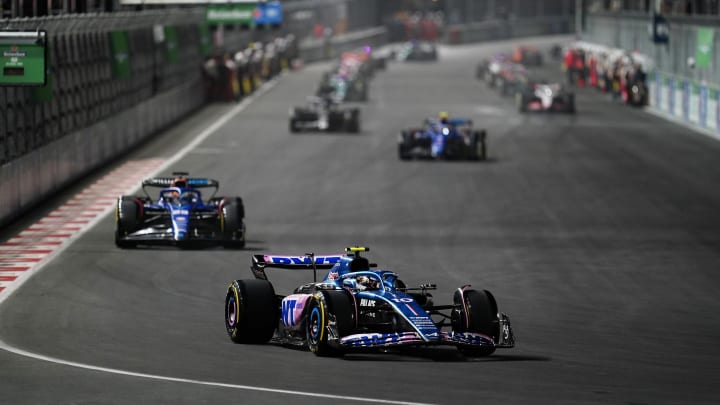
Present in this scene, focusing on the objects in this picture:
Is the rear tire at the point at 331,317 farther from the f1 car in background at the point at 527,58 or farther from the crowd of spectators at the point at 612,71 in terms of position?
the f1 car in background at the point at 527,58

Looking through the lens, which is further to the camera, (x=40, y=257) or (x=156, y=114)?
(x=156, y=114)

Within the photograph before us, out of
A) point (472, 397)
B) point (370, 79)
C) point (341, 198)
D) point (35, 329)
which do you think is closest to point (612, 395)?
point (472, 397)

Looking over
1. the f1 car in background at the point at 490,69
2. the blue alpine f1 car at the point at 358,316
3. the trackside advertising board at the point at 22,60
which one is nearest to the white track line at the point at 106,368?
the blue alpine f1 car at the point at 358,316

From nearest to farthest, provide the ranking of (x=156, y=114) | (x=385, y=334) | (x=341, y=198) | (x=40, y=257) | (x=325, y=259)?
(x=385, y=334), (x=325, y=259), (x=40, y=257), (x=341, y=198), (x=156, y=114)

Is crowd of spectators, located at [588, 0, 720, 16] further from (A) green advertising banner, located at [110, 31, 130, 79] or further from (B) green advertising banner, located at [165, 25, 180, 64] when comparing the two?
(A) green advertising banner, located at [110, 31, 130, 79]

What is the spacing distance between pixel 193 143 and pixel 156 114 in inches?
186

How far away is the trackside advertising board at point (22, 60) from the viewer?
29.5 m

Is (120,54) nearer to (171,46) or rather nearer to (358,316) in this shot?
(171,46)

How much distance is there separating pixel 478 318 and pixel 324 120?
3919cm

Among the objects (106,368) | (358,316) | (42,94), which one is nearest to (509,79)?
(42,94)

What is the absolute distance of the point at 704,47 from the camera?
57.9 m

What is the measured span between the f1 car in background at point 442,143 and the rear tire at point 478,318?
93.1 ft

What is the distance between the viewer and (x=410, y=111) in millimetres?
68562

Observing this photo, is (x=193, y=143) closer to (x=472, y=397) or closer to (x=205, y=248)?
(x=205, y=248)
